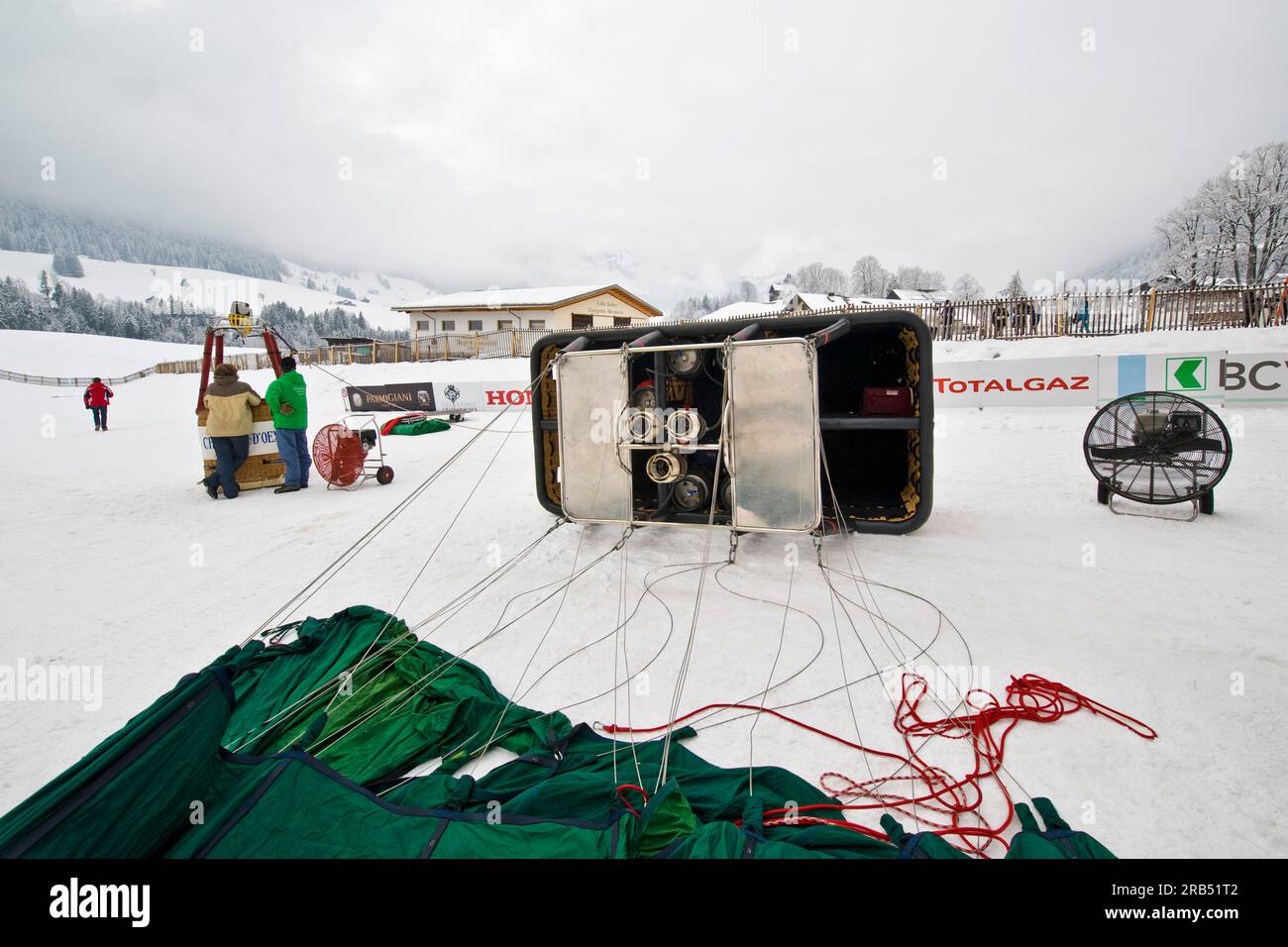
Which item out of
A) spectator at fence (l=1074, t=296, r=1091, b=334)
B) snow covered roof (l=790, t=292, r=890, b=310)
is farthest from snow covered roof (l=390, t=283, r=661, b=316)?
spectator at fence (l=1074, t=296, r=1091, b=334)

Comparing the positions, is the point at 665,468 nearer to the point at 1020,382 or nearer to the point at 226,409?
the point at 226,409

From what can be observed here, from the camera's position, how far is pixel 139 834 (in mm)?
1990

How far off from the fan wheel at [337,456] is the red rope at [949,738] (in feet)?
23.8

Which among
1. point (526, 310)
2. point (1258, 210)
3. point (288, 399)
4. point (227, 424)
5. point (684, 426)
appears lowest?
point (684, 426)

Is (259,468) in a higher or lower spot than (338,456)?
lower

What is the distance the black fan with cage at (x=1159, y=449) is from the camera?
5465mm

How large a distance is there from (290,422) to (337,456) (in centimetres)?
83

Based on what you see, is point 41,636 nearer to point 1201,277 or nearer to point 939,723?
point 939,723

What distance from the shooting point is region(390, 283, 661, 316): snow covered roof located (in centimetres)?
3550

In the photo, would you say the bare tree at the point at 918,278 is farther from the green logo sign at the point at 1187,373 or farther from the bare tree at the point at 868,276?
the green logo sign at the point at 1187,373

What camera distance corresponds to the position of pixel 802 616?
396cm

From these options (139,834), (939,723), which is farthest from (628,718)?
(139,834)

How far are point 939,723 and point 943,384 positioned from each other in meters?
13.1

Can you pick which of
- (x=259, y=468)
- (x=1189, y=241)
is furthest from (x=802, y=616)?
(x=1189, y=241)
